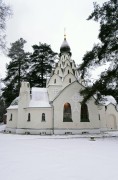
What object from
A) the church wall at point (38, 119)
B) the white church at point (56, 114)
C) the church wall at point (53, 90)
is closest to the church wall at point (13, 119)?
the white church at point (56, 114)

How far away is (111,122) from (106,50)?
1812 cm

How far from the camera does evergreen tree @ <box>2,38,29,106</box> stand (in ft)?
129

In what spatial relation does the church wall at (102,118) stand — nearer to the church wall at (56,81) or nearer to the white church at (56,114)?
the white church at (56,114)

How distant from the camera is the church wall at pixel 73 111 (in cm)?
2561

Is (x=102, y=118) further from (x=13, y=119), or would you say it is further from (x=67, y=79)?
(x=13, y=119)

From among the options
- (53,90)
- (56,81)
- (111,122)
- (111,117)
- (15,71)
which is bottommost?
(111,122)

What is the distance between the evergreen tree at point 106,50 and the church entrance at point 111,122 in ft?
47.5

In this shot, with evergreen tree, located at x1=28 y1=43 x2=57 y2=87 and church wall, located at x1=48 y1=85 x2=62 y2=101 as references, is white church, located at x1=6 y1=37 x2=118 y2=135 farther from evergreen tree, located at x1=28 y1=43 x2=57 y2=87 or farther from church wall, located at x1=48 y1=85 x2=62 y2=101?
evergreen tree, located at x1=28 y1=43 x2=57 y2=87

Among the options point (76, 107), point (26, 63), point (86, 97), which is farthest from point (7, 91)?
point (86, 97)

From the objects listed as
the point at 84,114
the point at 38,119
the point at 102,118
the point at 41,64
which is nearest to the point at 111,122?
the point at 102,118

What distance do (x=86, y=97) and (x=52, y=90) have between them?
33.9ft

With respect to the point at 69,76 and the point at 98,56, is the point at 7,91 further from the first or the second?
the point at 98,56

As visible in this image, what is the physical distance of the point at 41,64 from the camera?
45.7m

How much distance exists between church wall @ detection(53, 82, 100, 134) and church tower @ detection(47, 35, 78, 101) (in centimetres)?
286
